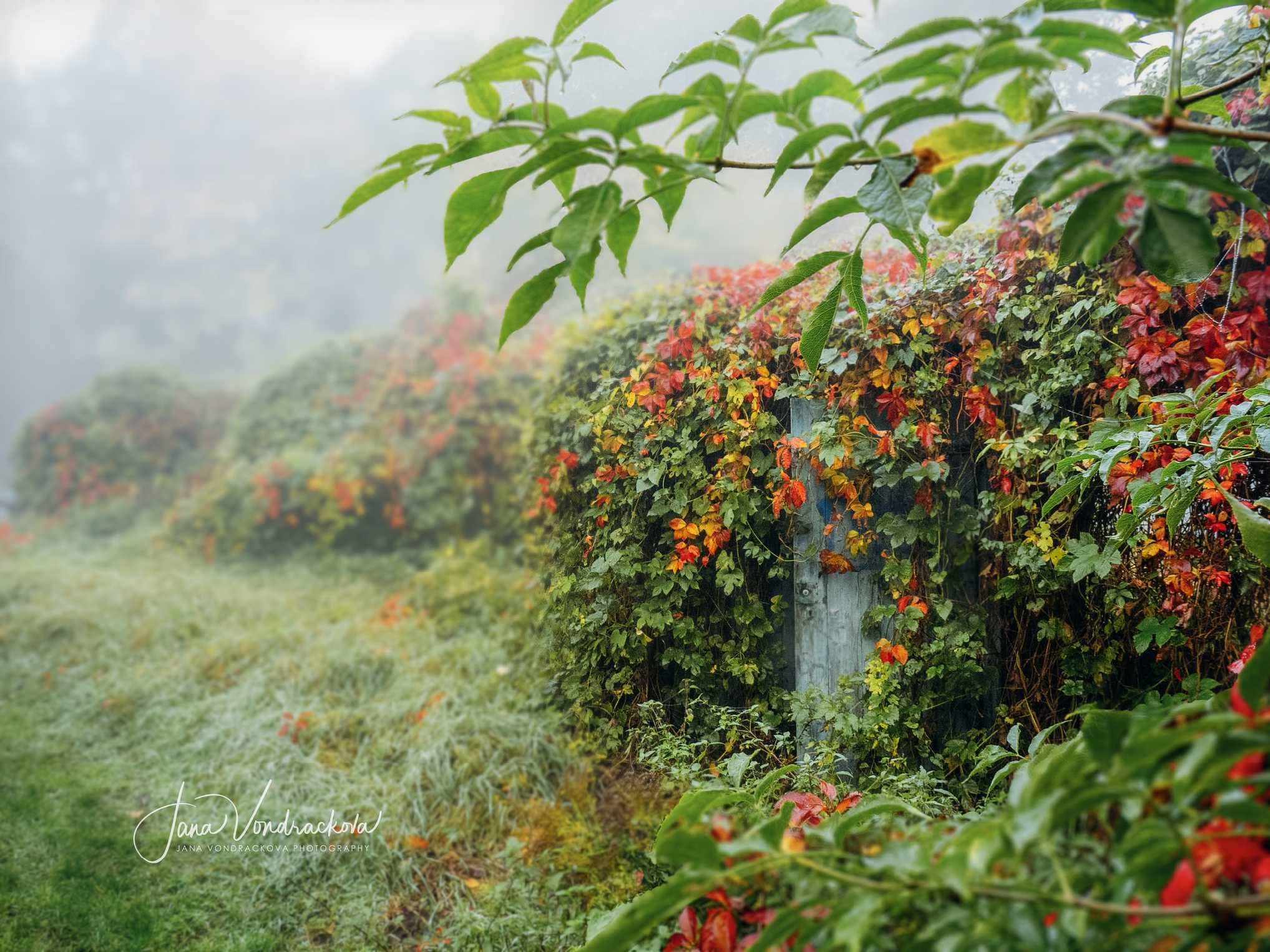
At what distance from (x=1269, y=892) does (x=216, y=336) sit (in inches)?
495

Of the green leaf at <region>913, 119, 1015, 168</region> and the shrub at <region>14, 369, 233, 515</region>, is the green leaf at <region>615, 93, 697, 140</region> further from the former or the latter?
the shrub at <region>14, 369, 233, 515</region>

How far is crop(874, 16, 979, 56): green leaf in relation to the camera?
1.71 ft

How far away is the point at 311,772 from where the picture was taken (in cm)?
230

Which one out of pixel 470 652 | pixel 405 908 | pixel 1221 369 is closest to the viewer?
pixel 1221 369

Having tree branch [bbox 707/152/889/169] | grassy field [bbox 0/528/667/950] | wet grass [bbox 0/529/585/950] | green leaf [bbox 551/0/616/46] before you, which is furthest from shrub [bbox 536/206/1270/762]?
green leaf [bbox 551/0/616/46]

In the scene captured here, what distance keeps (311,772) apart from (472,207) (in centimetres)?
227

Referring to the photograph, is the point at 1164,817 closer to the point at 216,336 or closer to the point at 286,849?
the point at 286,849

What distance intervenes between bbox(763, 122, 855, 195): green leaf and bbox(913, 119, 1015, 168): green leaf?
0.20 ft

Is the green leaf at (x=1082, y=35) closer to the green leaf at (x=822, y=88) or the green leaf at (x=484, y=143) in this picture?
the green leaf at (x=822, y=88)

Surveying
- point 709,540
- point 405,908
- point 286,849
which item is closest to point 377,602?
point 286,849

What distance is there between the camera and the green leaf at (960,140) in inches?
20.9

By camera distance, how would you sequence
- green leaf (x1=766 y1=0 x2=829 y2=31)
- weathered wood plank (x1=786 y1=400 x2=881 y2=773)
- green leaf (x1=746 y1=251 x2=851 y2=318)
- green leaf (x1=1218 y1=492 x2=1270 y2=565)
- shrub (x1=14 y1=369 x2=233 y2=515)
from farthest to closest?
shrub (x1=14 y1=369 x2=233 y2=515) → weathered wood plank (x1=786 y1=400 x2=881 y2=773) → green leaf (x1=1218 y1=492 x2=1270 y2=565) → green leaf (x1=746 y1=251 x2=851 y2=318) → green leaf (x1=766 y1=0 x2=829 y2=31)

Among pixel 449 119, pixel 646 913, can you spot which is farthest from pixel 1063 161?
pixel 646 913

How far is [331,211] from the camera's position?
886 centimetres
